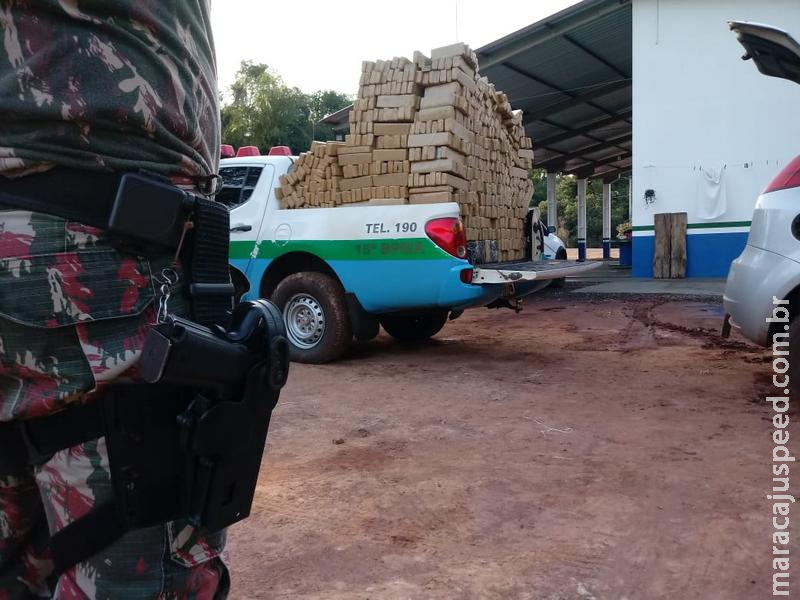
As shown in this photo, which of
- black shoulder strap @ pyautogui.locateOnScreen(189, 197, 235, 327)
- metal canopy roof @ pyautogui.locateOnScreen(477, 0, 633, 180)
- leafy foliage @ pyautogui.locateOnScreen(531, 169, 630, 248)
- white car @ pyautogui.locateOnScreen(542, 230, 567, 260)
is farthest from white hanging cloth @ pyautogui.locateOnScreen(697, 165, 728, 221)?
leafy foliage @ pyautogui.locateOnScreen(531, 169, 630, 248)

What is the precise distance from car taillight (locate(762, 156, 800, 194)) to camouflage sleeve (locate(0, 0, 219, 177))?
4056 mm

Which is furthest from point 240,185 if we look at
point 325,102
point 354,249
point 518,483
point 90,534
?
point 325,102

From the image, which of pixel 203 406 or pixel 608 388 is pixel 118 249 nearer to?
pixel 203 406

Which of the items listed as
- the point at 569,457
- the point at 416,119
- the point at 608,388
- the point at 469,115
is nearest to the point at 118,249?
the point at 569,457

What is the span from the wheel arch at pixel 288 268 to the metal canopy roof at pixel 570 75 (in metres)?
8.76

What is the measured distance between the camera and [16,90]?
106cm

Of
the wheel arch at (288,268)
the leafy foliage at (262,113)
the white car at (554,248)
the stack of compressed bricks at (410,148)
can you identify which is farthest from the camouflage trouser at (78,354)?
the leafy foliage at (262,113)

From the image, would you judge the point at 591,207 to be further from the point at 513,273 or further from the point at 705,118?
the point at 513,273

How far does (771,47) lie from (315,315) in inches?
162

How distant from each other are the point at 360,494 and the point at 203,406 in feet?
6.51

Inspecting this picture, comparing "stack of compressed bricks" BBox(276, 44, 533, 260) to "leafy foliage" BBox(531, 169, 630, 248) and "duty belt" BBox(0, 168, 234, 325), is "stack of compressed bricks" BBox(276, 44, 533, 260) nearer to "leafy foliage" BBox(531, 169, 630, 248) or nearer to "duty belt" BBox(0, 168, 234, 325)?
"duty belt" BBox(0, 168, 234, 325)

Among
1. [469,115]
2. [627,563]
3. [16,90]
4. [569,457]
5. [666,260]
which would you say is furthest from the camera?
[666,260]

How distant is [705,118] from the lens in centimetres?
1248

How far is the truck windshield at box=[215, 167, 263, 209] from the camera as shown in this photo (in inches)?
243
